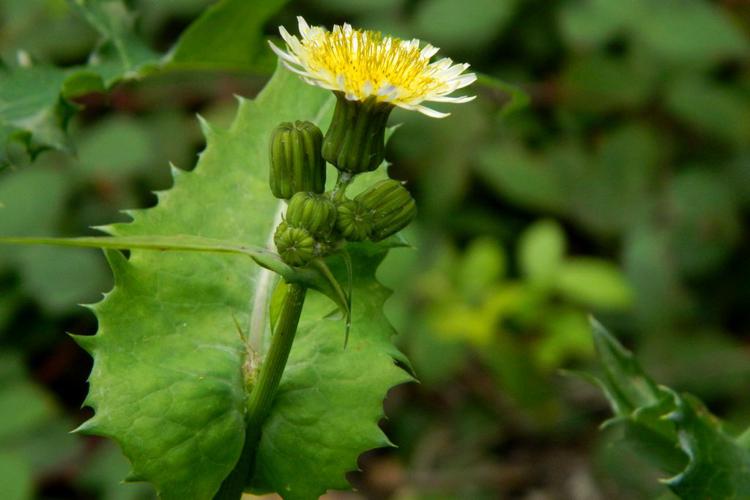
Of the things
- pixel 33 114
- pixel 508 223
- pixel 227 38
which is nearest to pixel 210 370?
pixel 33 114

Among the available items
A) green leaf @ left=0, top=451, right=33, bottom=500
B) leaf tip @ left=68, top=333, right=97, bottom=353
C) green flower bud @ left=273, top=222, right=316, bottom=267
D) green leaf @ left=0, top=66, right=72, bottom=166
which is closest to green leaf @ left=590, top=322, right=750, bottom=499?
green flower bud @ left=273, top=222, right=316, bottom=267

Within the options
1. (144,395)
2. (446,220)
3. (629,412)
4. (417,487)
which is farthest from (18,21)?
(629,412)

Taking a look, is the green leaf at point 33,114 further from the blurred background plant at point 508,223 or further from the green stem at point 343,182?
the blurred background plant at point 508,223

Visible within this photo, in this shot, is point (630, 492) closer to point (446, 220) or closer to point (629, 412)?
point (446, 220)

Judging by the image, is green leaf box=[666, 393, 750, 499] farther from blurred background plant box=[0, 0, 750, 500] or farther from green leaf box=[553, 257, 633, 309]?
green leaf box=[553, 257, 633, 309]

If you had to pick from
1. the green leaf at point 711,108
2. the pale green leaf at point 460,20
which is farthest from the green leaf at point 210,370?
the green leaf at point 711,108

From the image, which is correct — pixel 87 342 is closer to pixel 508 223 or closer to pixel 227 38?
pixel 227 38
